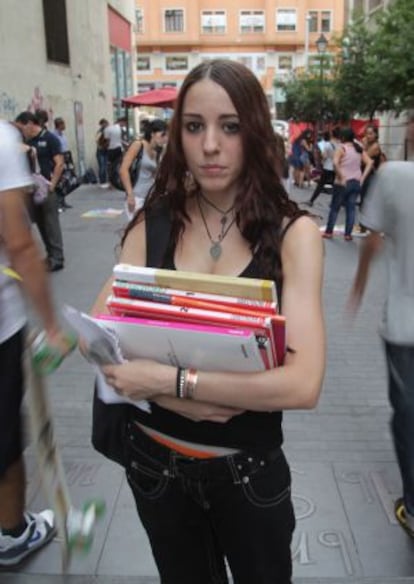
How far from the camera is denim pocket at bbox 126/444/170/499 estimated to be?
63.5 inches

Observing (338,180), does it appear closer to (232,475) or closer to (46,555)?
(46,555)

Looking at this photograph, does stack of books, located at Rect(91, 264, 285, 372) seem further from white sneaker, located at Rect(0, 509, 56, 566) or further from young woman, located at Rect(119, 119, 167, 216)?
young woman, located at Rect(119, 119, 167, 216)

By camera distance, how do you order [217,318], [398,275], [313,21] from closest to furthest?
[217,318]
[398,275]
[313,21]

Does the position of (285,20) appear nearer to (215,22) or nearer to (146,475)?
(215,22)

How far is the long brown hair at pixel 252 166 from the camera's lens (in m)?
1.50

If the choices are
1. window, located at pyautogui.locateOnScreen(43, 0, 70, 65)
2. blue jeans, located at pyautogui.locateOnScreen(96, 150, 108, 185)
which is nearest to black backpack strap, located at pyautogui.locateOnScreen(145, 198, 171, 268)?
window, located at pyautogui.locateOnScreen(43, 0, 70, 65)

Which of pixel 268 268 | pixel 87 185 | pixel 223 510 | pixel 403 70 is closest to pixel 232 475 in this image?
pixel 223 510

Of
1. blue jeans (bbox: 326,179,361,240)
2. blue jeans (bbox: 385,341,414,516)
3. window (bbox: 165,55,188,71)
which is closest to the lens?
blue jeans (bbox: 385,341,414,516)

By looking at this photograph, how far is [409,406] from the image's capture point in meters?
2.50

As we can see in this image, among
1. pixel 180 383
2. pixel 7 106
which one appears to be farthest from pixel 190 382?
pixel 7 106

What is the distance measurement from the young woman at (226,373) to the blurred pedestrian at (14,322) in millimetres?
366

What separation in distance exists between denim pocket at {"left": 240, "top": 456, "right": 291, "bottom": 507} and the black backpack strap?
570 millimetres

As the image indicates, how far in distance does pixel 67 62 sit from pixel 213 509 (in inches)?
671

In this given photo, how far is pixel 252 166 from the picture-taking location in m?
1.58
